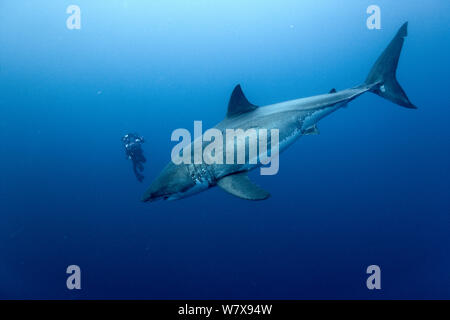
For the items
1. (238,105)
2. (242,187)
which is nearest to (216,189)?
(238,105)

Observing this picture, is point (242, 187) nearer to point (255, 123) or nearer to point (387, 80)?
point (255, 123)

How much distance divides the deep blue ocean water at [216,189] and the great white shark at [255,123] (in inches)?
428

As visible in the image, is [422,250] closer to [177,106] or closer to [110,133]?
[177,106]

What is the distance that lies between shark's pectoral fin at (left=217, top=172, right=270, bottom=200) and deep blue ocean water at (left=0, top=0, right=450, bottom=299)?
430 inches

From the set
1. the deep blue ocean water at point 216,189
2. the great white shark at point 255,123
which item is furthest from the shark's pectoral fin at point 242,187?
the deep blue ocean water at point 216,189

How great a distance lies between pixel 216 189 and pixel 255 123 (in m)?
17.7

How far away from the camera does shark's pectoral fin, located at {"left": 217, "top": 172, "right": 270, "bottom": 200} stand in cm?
377

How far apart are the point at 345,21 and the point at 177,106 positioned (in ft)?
100

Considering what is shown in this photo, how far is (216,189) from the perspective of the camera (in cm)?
2212

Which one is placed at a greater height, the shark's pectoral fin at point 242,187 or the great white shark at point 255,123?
the great white shark at point 255,123

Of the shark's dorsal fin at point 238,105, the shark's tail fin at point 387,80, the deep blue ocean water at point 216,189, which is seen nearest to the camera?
the shark's dorsal fin at point 238,105

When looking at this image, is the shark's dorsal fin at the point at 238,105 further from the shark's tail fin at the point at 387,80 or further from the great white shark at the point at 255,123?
the shark's tail fin at the point at 387,80

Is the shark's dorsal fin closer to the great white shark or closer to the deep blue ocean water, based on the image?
the great white shark

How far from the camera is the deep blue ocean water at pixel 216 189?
14.7 meters
